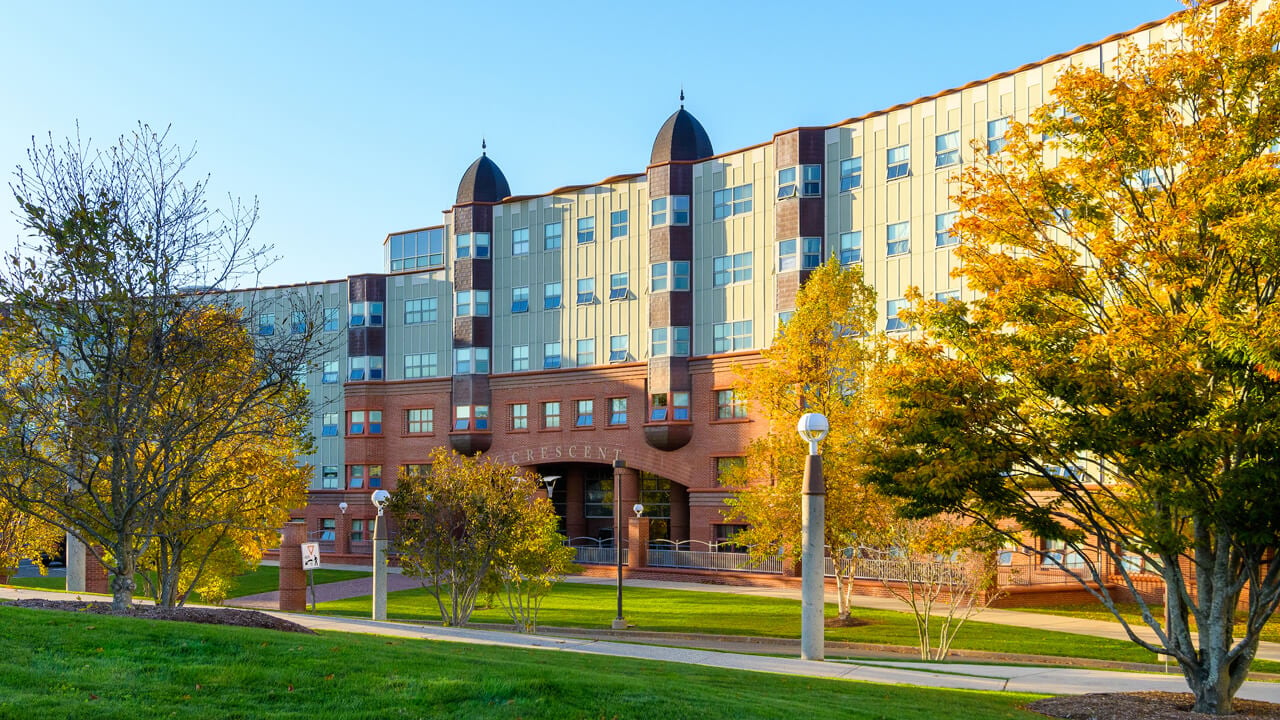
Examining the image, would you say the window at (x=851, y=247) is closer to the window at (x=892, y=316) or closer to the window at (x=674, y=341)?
the window at (x=892, y=316)

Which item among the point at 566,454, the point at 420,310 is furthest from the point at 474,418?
the point at 420,310

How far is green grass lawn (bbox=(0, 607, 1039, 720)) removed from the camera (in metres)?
10.7

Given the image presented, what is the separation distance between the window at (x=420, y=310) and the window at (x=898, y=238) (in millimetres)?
29494

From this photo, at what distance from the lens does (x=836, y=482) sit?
106 ft

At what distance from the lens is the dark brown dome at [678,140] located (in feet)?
190

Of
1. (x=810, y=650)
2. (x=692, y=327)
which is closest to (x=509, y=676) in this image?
(x=810, y=650)

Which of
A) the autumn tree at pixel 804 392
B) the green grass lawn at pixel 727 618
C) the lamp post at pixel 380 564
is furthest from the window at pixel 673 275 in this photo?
the lamp post at pixel 380 564

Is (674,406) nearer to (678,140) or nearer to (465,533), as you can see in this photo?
(678,140)

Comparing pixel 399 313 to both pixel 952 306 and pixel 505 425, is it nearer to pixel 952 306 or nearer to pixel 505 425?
pixel 505 425

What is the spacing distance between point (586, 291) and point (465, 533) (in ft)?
98.5

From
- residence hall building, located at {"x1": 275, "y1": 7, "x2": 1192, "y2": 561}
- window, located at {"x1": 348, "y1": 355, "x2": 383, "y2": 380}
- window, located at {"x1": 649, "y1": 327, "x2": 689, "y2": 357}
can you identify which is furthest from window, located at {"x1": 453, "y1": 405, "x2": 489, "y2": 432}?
window, located at {"x1": 649, "y1": 327, "x2": 689, "y2": 357}

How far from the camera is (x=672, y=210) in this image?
57125 mm

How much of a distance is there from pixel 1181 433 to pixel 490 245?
5329cm

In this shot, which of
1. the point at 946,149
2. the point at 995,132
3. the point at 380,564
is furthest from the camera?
the point at 946,149
